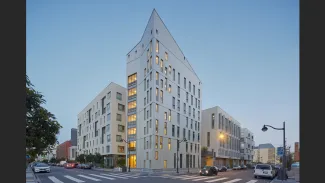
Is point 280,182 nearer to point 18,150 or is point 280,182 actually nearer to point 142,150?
point 18,150

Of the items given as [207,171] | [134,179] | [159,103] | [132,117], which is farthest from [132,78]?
[134,179]

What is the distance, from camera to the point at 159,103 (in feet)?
160

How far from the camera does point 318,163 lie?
272 centimetres

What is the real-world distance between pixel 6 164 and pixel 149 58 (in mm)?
48799

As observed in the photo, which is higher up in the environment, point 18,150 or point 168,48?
point 168,48

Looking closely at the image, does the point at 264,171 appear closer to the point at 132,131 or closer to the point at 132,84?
the point at 132,131

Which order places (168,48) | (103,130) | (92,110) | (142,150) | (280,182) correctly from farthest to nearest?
1. (92,110)
2. (103,130)
3. (168,48)
4. (142,150)
5. (280,182)

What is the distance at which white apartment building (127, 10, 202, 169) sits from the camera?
1895 inches

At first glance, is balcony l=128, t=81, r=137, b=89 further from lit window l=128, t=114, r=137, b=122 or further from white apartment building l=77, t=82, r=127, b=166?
white apartment building l=77, t=82, r=127, b=166

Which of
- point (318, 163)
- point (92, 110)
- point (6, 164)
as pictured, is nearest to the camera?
point (6, 164)

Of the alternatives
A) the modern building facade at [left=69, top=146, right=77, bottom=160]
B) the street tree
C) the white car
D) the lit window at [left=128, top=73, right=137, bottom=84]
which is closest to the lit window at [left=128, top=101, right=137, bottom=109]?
the lit window at [left=128, top=73, right=137, bottom=84]

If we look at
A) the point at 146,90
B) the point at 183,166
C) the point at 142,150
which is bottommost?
the point at 183,166

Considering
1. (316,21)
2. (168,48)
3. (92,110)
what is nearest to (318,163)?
(316,21)

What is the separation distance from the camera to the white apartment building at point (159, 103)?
48.1m
